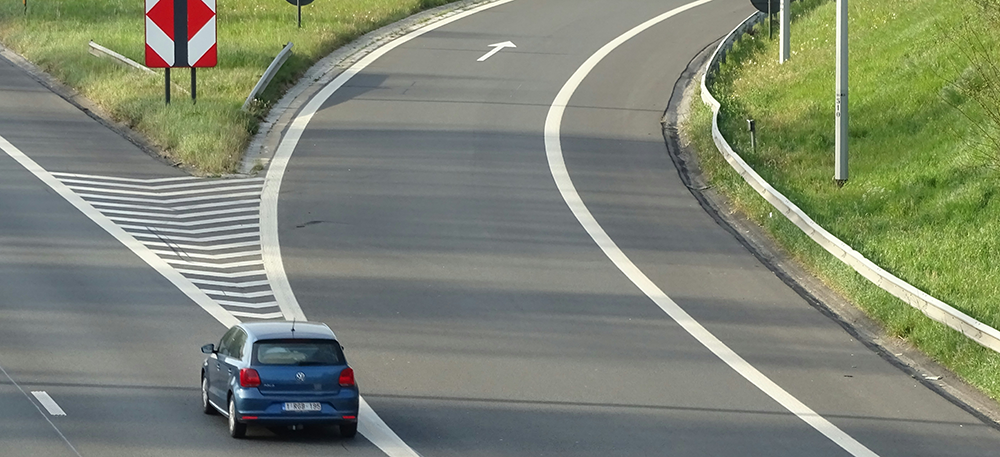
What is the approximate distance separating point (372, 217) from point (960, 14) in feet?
54.2

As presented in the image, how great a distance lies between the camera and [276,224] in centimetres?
2372

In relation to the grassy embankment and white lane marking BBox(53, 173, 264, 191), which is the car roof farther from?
white lane marking BBox(53, 173, 264, 191)

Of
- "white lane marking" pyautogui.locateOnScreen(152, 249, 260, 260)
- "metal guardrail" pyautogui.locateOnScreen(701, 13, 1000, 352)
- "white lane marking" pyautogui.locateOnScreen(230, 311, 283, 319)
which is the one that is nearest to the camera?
"metal guardrail" pyautogui.locateOnScreen(701, 13, 1000, 352)

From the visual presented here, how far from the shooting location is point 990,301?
18969mm

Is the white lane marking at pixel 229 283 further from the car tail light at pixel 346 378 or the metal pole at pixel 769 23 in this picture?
the metal pole at pixel 769 23

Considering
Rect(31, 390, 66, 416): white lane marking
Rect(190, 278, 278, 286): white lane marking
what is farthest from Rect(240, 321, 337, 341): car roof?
Rect(190, 278, 278, 286): white lane marking

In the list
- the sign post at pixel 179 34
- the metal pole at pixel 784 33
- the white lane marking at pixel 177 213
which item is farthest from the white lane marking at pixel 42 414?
the metal pole at pixel 784 33

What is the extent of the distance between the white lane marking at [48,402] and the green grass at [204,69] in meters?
11.9

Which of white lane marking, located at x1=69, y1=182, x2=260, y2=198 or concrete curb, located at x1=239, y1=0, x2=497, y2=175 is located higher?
concrete curb, located at x1=239, y1=0, x2=497, y2=175

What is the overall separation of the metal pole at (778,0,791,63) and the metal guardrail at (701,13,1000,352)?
6154 millimetres

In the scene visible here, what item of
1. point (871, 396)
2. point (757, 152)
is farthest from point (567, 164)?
point (871, 396)

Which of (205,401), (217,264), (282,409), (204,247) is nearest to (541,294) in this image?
(217,264)

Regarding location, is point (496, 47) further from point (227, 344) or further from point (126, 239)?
point (227, 344)

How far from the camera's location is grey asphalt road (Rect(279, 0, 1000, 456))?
15.3m
